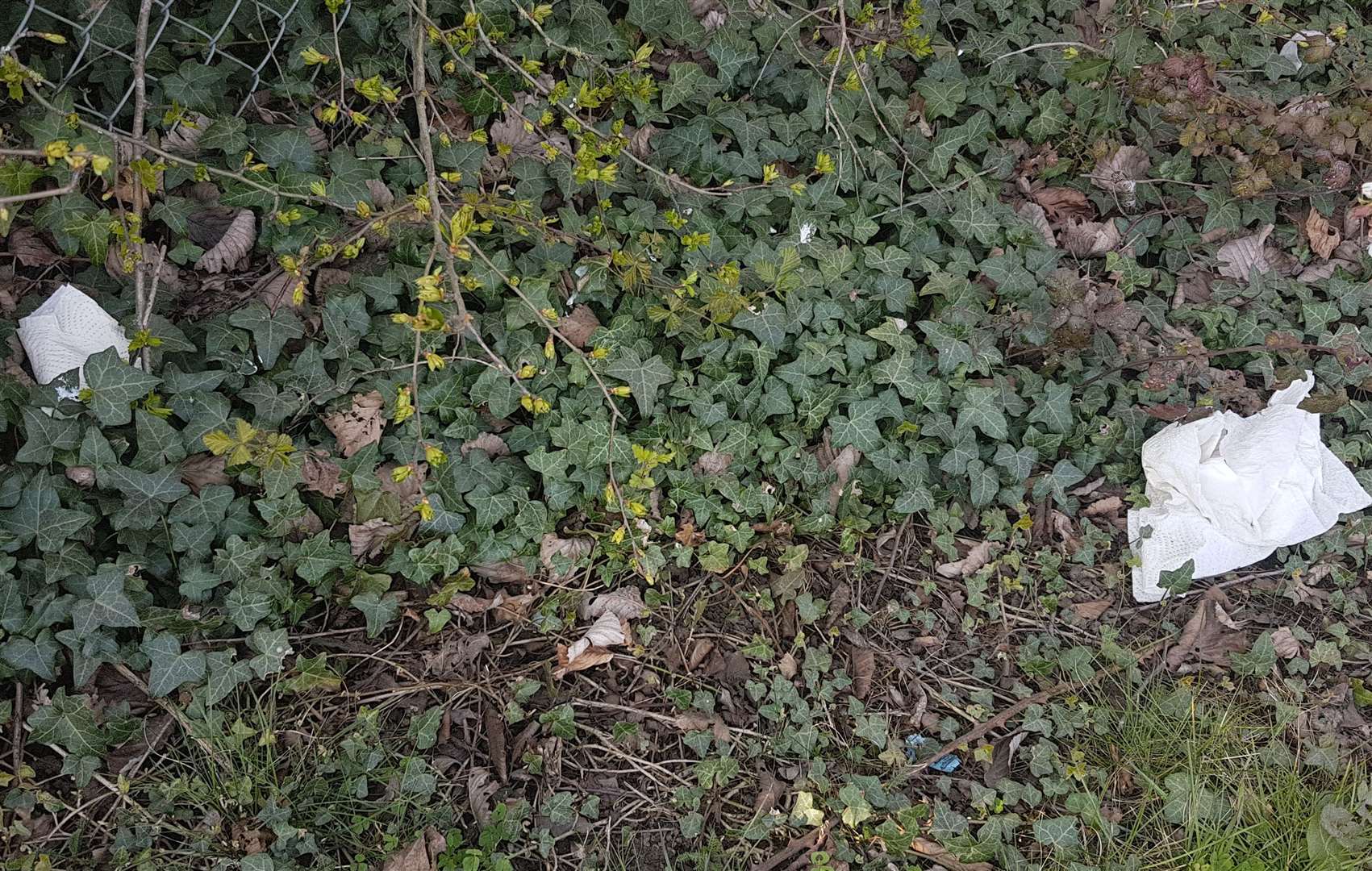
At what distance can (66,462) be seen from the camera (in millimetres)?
2137

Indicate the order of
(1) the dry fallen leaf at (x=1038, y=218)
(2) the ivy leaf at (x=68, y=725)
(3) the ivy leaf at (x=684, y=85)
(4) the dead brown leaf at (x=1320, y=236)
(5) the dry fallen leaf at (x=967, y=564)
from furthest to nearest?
(4) the dead brown leaf at (x=1320, y=236), (1) the dry fallen leaf at (x=1038, y=218), (3) the ivy leaf at (x=684, y=85), (5) the dry fallen leaf at (x=967, y=564), (2) the ivy leaf at (x=68, y=725)

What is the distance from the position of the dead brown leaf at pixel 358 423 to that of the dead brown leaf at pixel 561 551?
48 cm

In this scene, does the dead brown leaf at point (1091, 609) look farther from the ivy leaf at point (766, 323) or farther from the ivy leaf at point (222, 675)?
the ivy leaf at point (222, 675)

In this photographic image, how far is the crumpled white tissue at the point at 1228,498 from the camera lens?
2.54 m

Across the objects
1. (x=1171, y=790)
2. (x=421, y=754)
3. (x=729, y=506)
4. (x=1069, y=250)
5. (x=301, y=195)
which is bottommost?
(x=1171, y=790)

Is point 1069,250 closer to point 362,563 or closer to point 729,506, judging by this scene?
point 729,506

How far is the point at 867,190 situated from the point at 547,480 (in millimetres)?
1293

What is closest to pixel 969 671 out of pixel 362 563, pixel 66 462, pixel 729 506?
pixel 729 506

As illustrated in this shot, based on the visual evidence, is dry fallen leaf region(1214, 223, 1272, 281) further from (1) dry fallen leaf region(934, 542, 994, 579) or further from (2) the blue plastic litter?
(2) the blue plastic litter

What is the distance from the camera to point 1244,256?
309cm

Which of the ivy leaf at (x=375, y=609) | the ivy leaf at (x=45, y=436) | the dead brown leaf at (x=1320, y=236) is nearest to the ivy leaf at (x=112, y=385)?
the ivy leaf at (x=45, y=436)

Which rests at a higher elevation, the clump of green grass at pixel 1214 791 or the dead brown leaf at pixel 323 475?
the dead brown leaf at pixel 323 475

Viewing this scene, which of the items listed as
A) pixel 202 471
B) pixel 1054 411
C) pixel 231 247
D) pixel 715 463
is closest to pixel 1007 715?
pixel 1054 411

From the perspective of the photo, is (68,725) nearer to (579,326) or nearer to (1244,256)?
(579,326)
